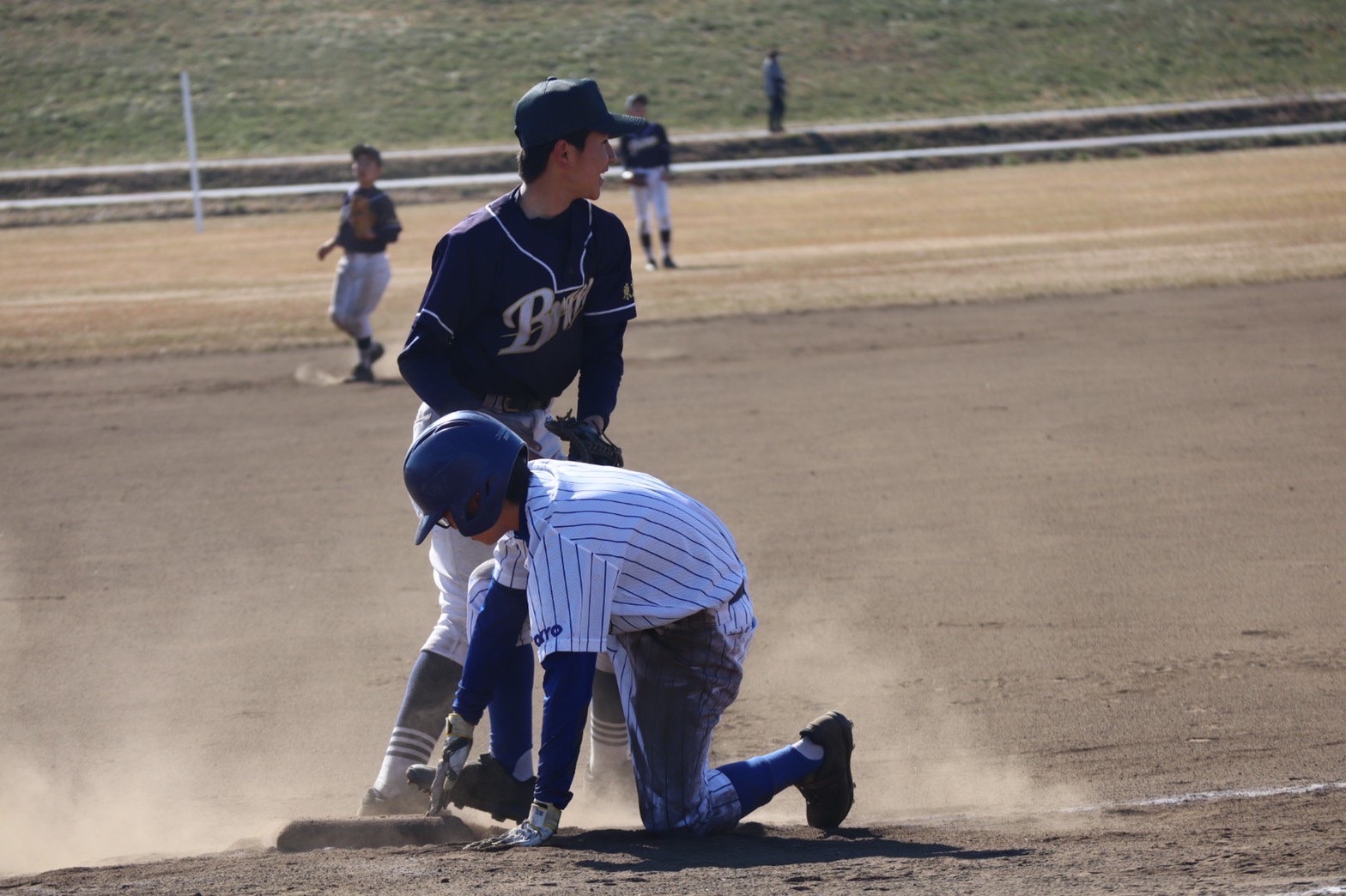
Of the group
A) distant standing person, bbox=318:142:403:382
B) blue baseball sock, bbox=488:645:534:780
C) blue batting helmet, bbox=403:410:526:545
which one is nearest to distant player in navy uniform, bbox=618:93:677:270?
distant standing person, bbox=318:142:403:382

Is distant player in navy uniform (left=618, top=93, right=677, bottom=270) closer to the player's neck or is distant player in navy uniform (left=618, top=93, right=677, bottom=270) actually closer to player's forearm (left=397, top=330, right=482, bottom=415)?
the player's neck

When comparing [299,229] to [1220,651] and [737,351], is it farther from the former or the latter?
[1220,651]

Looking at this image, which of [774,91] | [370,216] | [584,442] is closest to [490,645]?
[584,442]

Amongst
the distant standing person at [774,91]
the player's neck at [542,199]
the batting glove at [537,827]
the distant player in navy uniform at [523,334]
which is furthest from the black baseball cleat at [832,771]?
the distant standing person at [774,91]

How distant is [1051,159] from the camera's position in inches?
1254

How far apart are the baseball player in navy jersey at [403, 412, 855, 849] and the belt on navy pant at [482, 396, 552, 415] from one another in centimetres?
59

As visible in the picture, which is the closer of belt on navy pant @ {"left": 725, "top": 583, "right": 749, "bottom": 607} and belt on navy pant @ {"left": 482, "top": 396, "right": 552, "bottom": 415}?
belt on navy pant @ {"left": 725, "top": 583, "right": 749, "bottom": 607}

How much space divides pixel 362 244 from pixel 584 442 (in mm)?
8016

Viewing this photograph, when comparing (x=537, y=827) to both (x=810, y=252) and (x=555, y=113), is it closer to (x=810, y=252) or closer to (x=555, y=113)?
(x=555, y=113)

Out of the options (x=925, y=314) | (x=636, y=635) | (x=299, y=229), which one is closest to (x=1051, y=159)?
Answer: (x=299, y=229)

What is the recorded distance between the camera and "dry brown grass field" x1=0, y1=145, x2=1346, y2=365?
15.4m

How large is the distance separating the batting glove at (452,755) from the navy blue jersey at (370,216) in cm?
833

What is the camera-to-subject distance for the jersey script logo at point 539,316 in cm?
435

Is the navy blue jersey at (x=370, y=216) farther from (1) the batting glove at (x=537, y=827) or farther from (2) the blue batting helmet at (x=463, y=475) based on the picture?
(1) the batting glove at (x=537, y=827)
